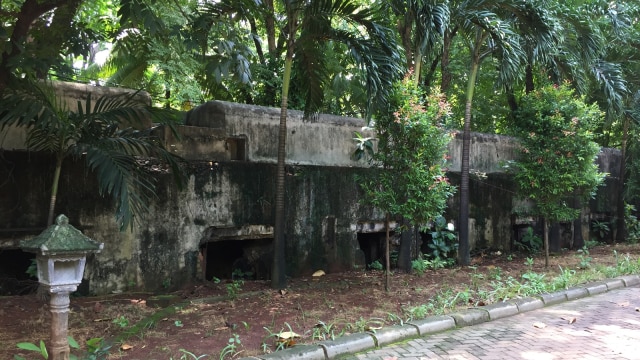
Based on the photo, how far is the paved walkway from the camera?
15.9 ft

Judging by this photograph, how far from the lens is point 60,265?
374 centimetres

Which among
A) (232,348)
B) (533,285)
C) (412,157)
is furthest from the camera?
(533,285)

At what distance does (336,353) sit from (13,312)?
3709 millimetres

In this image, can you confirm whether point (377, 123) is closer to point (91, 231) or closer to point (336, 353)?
point (336, 353)

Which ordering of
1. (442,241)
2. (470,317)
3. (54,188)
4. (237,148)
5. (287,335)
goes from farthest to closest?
(442,241), (237,148), (470,317), (54,188), (287,335)

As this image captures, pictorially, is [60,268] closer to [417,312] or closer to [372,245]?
[417,312]

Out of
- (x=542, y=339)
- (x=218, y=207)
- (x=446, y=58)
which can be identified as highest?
(x=446, y=58)

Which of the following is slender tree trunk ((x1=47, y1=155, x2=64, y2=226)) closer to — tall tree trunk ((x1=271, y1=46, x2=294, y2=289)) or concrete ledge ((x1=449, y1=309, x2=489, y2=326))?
tall tree trunk ((x1=271, y1=46, x2=294, y2=289))

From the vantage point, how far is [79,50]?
6.45m

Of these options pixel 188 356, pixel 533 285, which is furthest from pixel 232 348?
pixel 533 285

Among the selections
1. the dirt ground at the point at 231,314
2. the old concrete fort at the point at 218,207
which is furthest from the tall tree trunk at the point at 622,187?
the dirt ground at the point at 231,314

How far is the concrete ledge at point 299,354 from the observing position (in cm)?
443

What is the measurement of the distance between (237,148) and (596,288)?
6.46 meters

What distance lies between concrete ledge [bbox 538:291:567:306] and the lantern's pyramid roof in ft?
20.3
